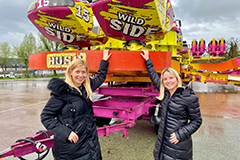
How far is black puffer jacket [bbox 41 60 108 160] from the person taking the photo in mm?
1620

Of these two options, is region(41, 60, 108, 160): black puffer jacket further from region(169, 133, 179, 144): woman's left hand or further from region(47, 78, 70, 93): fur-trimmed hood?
region(169, 133, 179, 144): woman's left hand

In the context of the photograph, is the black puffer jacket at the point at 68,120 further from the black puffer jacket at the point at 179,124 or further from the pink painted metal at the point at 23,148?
the black puffer jacket at the point at 179,124

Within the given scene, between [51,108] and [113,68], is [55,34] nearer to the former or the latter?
[113,68]

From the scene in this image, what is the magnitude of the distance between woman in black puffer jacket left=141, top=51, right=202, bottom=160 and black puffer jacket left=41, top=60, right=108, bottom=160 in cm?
82

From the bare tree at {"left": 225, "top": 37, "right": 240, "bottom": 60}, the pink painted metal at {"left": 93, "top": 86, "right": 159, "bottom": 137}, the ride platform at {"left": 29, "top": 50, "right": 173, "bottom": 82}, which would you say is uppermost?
the bare tree at {"left": 225, "top": 37, "right": 240, "bottom": 60}

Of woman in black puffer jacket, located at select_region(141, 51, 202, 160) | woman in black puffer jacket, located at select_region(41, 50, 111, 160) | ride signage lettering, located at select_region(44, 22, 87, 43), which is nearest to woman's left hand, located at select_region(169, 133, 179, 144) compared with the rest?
woman in black puffer jacket, located at select_region(141, 51, 202, 160)

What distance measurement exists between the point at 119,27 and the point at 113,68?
2.38 ft

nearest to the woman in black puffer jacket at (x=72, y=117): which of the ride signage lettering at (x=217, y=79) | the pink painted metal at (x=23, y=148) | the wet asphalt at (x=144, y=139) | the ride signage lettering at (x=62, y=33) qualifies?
the pink painted metal at (x=23, y=148)

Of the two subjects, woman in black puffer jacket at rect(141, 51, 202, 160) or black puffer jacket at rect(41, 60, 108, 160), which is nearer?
black puffer jacket at rect(41, 60, 108, 160)

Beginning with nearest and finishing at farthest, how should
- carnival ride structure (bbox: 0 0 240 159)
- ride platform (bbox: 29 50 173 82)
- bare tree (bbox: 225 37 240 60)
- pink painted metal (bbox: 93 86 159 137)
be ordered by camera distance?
carnival ride structure (bbox: 0 0 240 159) < ride platform (bbox: 29 50 173 82) < pink painted metal (bbox: 93 86 159 137) < bare tree (bbox: 225 37 240 60)

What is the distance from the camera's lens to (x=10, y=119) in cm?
543

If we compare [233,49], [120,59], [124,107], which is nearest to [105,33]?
[120,59]

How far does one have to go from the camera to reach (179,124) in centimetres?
181

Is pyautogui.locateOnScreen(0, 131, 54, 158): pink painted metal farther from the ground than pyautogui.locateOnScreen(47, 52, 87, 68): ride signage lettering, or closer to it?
closer to it
